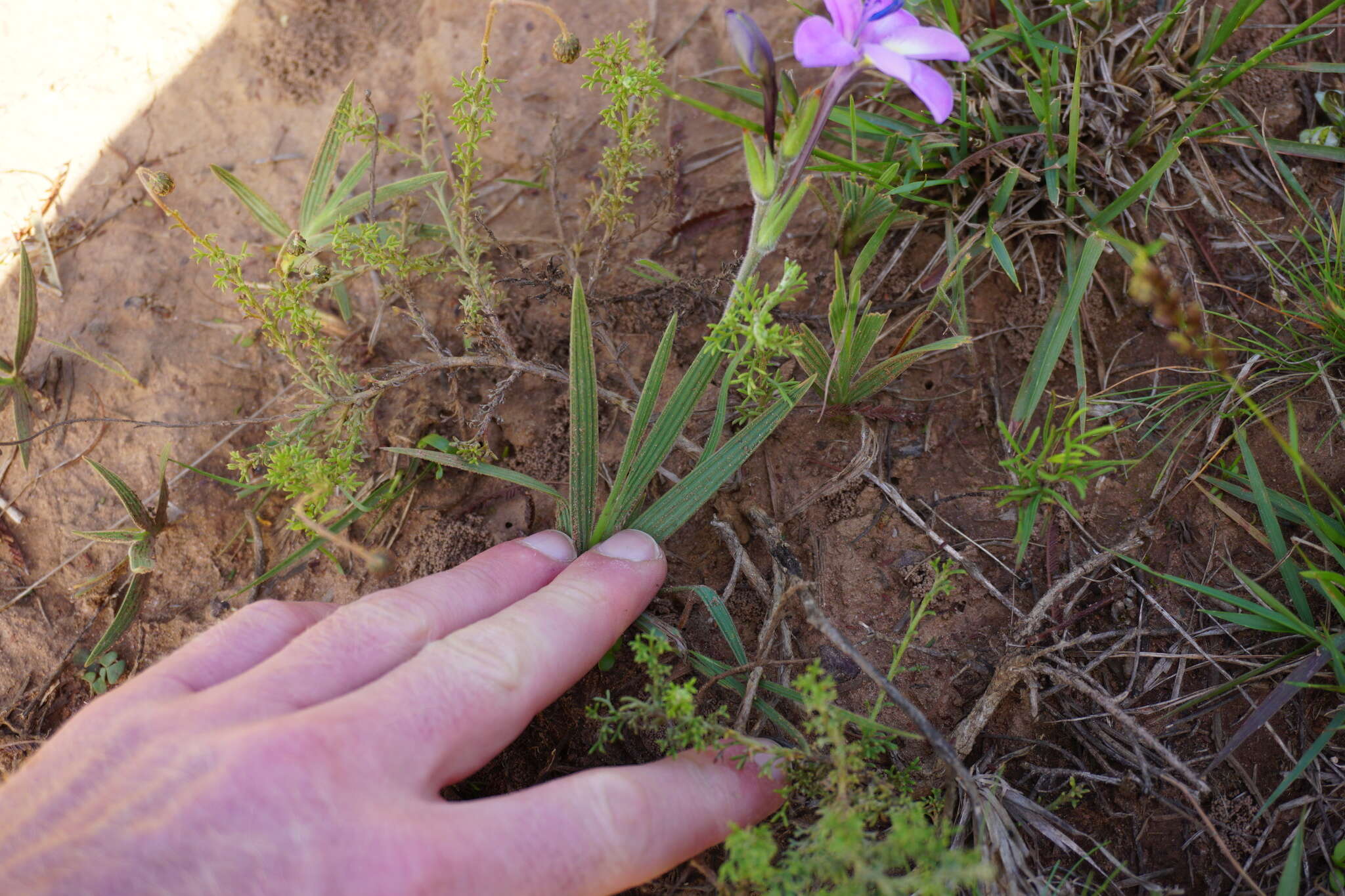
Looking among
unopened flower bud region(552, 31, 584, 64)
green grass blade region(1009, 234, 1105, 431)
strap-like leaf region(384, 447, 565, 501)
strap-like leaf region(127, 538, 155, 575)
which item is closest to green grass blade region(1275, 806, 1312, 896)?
green grass blade region(1009, 234, 1105, 431)

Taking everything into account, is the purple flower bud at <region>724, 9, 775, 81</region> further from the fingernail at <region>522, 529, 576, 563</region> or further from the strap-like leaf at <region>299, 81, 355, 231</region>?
the strap-like leaf at <region>299, 81, 355, 231</region>

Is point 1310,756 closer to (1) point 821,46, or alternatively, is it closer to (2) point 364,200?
(1) point 821,46

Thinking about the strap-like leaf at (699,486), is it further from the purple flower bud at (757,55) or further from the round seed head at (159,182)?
the round seed head at (159,182)

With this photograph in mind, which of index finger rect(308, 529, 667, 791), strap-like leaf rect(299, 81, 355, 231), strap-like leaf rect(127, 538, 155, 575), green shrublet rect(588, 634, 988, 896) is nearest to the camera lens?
green shrublet rect(588, 634, 988, 896)

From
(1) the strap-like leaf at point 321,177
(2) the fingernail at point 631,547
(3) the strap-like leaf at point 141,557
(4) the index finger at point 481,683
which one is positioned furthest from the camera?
(1) the strap-like leaf at point 321,177

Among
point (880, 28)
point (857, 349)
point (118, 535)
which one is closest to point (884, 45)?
point (880, 28)

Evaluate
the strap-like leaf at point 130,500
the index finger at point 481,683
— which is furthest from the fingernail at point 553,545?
the strap-like leaf at point 130,500
